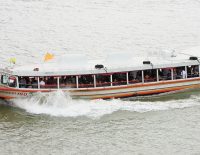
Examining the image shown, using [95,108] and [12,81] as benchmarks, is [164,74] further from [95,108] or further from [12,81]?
[12,81]

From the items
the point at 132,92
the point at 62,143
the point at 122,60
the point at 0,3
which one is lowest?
the point at 62,143

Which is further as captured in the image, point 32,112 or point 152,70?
point 152,70

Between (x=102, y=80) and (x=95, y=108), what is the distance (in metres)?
2.35

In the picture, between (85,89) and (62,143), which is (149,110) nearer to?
(85,89)

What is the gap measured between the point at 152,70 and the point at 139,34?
1699cm

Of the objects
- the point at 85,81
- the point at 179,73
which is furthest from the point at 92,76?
the point at 179,73

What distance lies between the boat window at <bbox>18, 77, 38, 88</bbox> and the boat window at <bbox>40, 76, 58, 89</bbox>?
41 centimetres

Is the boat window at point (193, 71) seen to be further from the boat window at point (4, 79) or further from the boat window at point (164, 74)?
the boat window at point (4, 79)

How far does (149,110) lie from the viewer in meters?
31.5

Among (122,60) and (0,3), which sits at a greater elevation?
(0,3)

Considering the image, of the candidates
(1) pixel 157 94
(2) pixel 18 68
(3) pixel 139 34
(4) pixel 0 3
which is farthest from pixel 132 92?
(4) pixel 0 3

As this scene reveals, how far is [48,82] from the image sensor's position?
106 ft

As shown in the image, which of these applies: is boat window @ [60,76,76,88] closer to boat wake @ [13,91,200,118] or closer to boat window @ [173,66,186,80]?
boat wake @ [13,91,200,118]

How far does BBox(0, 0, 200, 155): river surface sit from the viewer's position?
2683 cm
